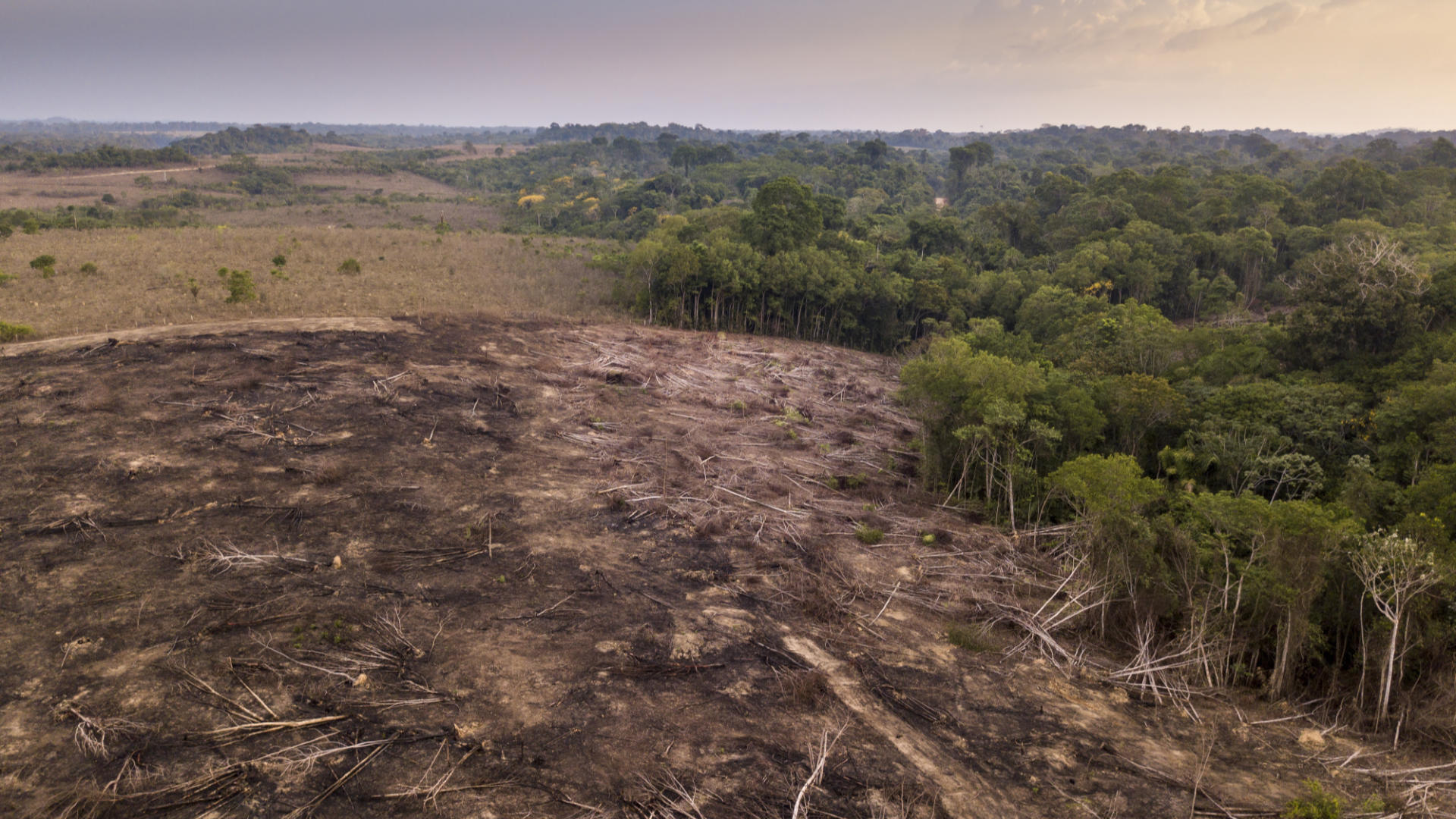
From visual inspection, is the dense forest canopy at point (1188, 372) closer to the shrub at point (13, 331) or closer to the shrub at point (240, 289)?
the shrub at point (240, 289)

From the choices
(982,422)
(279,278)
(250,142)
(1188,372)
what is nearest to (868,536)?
(982,422)

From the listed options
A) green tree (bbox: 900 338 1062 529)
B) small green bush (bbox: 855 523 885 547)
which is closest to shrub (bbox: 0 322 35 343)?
small green bush (bbox: 855 523 885 547)

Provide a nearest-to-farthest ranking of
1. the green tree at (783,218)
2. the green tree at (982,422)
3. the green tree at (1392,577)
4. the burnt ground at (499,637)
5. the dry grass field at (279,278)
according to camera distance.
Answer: the burnt ground at (499,637)
the green tree at (1392,577)
the green tree at (982,422)
the dry grass field at (279,278)
the green tree at (783,218)

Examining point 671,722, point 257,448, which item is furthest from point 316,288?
point 671,722

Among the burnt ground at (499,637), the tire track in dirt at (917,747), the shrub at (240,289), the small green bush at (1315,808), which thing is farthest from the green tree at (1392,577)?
the shrub at (240,289)

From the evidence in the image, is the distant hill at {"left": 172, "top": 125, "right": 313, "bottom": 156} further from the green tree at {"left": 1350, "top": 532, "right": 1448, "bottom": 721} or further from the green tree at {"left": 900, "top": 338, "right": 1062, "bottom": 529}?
the green tree at {"left": 1350, "top": 532, "right": 1448, "bottom": 721}

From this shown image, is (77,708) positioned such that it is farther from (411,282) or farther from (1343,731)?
(411,282)
